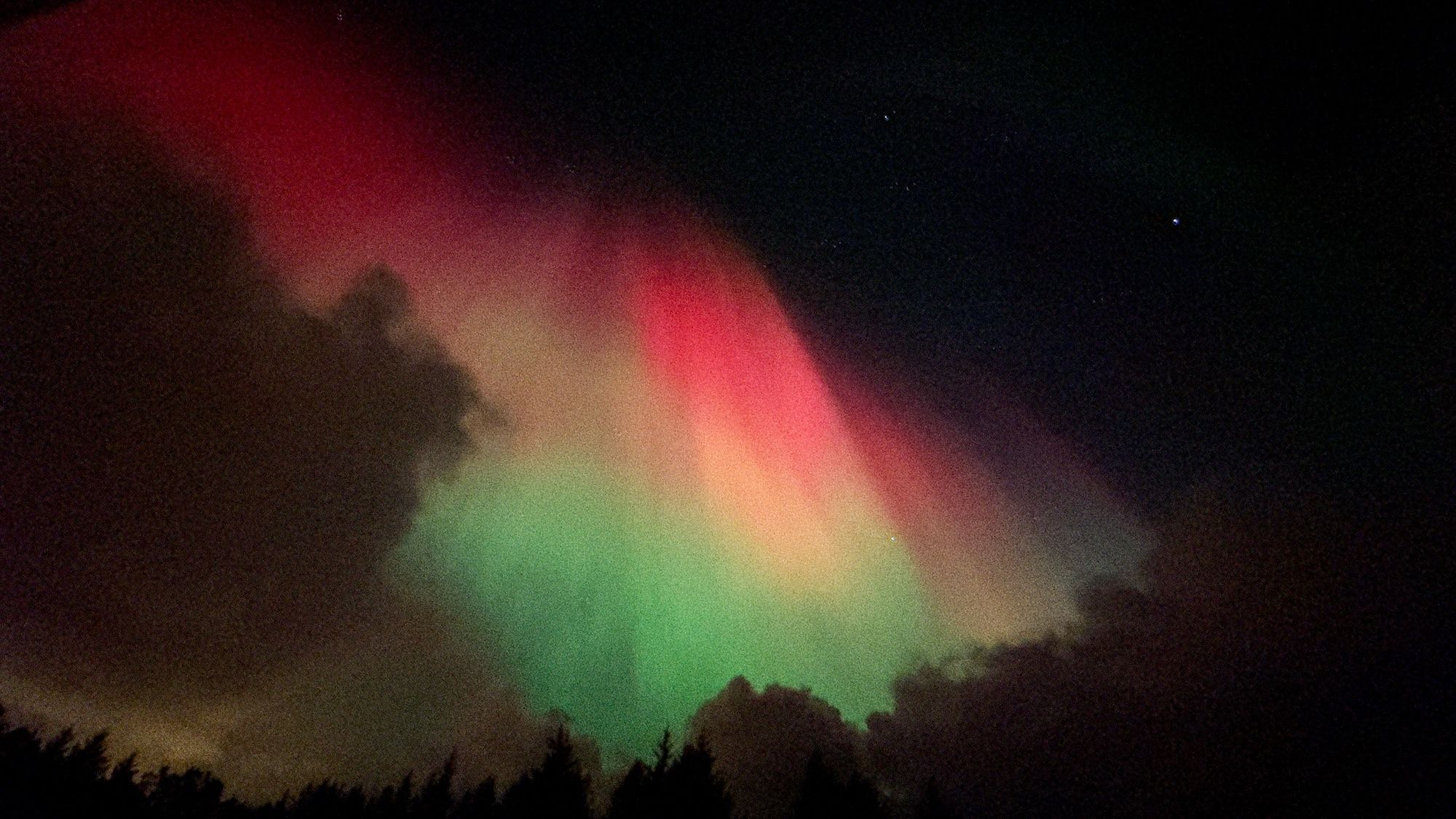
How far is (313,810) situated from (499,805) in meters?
23.9

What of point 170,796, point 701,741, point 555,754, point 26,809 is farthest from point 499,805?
point 170,796

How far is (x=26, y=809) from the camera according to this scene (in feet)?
163

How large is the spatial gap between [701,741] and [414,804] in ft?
83.8

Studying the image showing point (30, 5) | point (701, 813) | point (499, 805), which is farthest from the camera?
point (499, 805)

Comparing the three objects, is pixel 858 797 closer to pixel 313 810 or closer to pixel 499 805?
pixel 499 805

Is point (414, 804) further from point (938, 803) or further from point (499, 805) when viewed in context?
point (938, 803)

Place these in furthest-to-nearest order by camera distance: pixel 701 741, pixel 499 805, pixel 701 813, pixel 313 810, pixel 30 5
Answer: pixel 313 810, pixel 499 805, pixel 701 741, pixel 701 813, pixel 30 5

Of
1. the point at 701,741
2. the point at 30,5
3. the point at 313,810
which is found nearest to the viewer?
the point at 30,5

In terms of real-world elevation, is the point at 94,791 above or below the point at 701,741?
below

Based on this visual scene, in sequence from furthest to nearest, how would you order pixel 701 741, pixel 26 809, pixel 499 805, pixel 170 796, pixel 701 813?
1. pixel 170 796
2. pixel 26 809
3. pixel 499 805
4. pixel 701 741
5. pixel 701 813

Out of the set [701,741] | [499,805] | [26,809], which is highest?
[701,741]

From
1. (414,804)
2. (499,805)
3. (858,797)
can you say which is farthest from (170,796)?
(858,797)

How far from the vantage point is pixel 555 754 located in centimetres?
3844

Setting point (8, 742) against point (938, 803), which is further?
point (8, 742)
